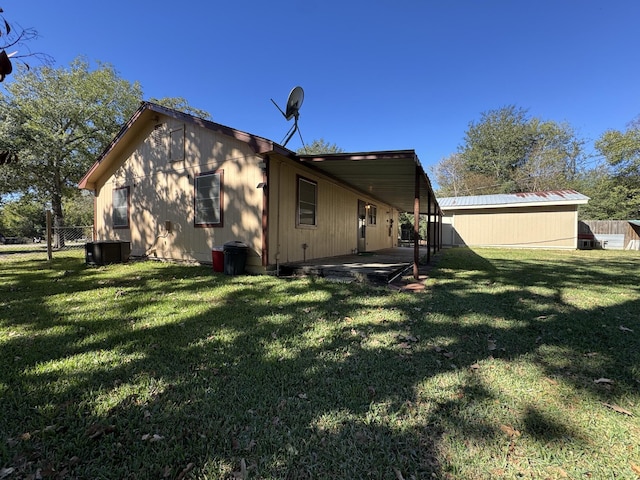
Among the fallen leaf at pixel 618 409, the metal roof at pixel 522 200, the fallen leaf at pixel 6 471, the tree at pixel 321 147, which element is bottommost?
the fallen leaf at pixel 618 409

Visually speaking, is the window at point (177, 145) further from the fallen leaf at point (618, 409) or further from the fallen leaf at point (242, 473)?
the fallen leaf at point (618, 409)

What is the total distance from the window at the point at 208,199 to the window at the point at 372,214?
712 centimetres

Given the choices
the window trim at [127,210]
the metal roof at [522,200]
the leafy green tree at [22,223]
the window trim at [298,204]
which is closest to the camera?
the window trim at [298,204]

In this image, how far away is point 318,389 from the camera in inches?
87.2

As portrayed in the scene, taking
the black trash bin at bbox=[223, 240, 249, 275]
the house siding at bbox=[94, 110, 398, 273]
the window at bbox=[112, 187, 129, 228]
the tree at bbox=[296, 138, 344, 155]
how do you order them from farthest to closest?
the tree at bbox=[296, 138, 344, 155], the window at bbox=[112, 187, 129, 228], the house siding at bbox=[94, 110, 398, 273], the black trash bin at bbox=[223, 240, 249, 275]

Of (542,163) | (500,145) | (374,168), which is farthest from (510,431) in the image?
(500,145)

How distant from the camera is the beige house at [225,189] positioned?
6.77 meters

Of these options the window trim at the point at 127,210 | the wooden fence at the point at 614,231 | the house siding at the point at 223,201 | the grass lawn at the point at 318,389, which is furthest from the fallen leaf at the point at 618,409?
the wooden fence at the point at 614,231

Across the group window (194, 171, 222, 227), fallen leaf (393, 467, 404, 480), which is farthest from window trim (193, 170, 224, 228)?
fallen leaf (393, 467, 404, 480)

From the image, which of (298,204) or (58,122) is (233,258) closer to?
(298,204)

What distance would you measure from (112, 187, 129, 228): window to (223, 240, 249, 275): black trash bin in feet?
17.9

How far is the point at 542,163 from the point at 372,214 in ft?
87.3

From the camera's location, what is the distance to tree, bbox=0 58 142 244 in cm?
1408

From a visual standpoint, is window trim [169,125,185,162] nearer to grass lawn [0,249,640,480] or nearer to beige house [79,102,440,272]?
beige house [79,102,440,272]
